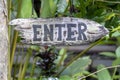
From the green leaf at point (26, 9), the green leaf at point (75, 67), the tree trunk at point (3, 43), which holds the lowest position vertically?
the green leaf at point (75, 67)

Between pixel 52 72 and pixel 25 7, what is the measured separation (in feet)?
0.90

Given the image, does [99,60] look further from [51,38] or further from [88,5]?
[51,38]

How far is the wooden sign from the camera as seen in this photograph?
35.9 inches

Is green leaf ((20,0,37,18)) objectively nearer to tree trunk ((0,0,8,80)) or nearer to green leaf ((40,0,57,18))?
green leaf ((40,0,57,18))

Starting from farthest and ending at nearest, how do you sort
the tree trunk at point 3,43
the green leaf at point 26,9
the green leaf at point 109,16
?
the green leaf at point 26,9, the green leaf at point 109,16, the tree trunk at point 3,43

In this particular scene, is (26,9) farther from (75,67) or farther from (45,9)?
(75,67)

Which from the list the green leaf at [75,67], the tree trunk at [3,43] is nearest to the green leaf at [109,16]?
the green leaf at [75,67]

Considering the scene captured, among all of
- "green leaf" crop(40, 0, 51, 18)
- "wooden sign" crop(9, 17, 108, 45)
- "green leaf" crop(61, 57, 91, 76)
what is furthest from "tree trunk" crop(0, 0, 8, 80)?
"green leaf" crop(61, 57, 91, 76)

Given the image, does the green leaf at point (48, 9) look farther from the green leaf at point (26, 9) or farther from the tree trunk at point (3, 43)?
the tree trunk at point (3, 43)

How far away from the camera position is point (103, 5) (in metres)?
1.18

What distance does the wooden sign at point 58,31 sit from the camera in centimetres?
91

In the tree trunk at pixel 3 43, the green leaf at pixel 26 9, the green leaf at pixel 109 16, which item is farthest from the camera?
the green leaf at pixel 26 9

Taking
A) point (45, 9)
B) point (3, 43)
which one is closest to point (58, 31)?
point (3, 43)

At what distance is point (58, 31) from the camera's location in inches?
36.2
